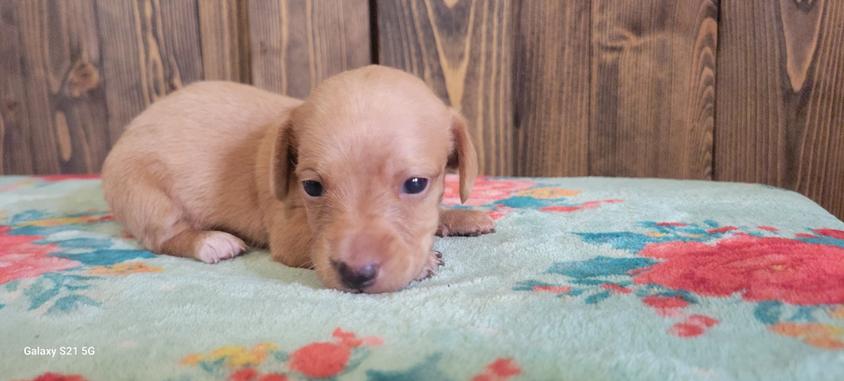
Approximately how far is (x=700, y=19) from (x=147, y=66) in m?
2.86

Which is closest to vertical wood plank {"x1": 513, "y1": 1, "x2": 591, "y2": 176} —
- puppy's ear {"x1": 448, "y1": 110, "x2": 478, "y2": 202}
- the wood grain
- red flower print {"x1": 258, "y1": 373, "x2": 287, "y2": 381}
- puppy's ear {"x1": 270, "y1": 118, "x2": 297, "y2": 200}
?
puppy's ear {"x1": 448, "y1": 110, "x2": 478, "y2": 202}

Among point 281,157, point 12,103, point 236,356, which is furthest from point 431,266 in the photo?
point 12,103

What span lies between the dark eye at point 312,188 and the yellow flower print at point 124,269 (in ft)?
1.66

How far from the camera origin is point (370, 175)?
5.99 feet

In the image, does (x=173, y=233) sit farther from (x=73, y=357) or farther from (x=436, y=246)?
(x=73, y=357)

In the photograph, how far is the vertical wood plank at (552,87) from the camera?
3.35 metres

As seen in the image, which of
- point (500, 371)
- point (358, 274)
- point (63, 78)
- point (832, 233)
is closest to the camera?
point (500, 371)

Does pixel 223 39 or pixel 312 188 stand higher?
pixel 223 39

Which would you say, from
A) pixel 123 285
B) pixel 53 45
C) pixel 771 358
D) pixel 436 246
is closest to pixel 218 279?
pixel 123 285

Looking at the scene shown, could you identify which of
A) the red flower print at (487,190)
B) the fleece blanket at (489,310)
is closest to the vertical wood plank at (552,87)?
the red flower print at (487,190)

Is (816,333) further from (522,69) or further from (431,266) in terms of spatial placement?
(522,69)

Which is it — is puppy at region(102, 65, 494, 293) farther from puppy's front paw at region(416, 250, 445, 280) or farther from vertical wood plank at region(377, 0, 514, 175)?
vertical wood plank at region(377, 0, 514, 175)

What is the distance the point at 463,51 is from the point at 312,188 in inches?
68.8

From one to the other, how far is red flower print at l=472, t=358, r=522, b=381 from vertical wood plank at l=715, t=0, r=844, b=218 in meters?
2.53
